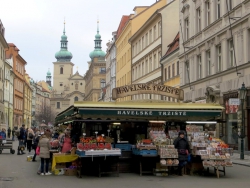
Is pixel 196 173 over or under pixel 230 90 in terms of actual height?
under

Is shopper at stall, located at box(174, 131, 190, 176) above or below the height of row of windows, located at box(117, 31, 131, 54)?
below

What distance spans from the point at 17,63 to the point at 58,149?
61156 mm

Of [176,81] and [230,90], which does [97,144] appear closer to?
[230,90]

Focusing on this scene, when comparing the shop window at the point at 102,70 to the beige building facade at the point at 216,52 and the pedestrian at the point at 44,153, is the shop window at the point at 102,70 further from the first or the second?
the pedestrian at the point at 44,153

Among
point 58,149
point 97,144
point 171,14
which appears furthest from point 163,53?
point 97,144

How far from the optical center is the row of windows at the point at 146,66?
158ft

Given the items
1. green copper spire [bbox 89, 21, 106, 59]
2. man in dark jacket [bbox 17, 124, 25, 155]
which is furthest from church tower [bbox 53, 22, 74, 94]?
man in dark jacket [bbox 17, 124, 25, 155]

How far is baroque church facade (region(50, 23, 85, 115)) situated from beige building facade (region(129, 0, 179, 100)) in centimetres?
10719

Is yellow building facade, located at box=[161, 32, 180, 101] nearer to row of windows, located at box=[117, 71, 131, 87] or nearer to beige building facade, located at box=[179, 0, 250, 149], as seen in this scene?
beige building facade, located at box=[179, 0, 250, 149]

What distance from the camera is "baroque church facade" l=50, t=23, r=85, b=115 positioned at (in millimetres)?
165500

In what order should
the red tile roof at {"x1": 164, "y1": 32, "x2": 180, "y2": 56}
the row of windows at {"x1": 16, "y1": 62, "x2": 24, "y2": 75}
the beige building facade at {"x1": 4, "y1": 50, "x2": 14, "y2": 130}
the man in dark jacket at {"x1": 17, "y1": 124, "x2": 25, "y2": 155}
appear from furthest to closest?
the row of windows at {"x1": 16, "y1": 62, "x2": 24, "y2": 75} → the beige building facade at {"x1": 4, "y1": 50, "x2": 14, "y2": 130} → the red tile roof at {"x1": 164, "y1": 32, "x2": 180, "y2": 56} → the man in dark jacket at {"x1": 17, "y1": 124, "x2": 25, "y2": 155}

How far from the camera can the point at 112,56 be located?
8362 centimetres

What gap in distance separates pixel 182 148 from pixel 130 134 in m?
3.00

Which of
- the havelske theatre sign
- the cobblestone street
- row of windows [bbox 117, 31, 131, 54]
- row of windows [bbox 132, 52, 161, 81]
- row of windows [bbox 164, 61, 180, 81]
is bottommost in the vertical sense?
the cobblestone street
